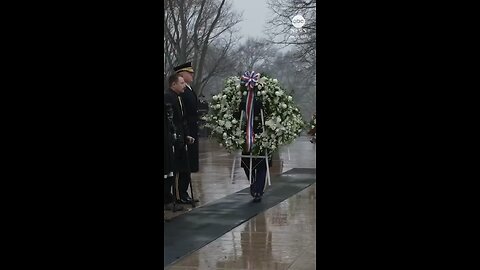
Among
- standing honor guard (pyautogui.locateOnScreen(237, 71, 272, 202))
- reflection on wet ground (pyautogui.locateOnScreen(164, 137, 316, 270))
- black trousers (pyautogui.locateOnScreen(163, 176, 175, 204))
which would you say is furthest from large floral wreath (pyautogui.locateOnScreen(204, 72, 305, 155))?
black trousers (pyautogui.locateOnScreen(163, 176, 175, 204))

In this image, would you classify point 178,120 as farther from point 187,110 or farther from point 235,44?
point 235,44

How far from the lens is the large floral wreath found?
10.2 meters

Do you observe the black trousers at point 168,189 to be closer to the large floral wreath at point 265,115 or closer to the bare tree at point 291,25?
the large floral wreath at point 265,115

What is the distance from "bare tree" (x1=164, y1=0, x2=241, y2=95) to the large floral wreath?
1304 cm

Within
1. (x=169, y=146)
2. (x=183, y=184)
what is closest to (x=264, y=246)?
(x=169, y=146)

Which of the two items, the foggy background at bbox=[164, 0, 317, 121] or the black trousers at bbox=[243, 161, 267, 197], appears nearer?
the black trousers at bbox=[243, 161, 267, 197]

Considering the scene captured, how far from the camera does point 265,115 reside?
10289 millimetres

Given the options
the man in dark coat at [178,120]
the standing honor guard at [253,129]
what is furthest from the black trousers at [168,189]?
the standing honor guard at [253,129]

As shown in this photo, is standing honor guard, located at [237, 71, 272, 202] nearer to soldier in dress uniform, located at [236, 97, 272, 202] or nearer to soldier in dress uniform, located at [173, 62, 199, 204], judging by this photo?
soldier in dress uniform, located at [236, 97, 272, 202]

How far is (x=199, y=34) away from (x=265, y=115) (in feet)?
55.4
